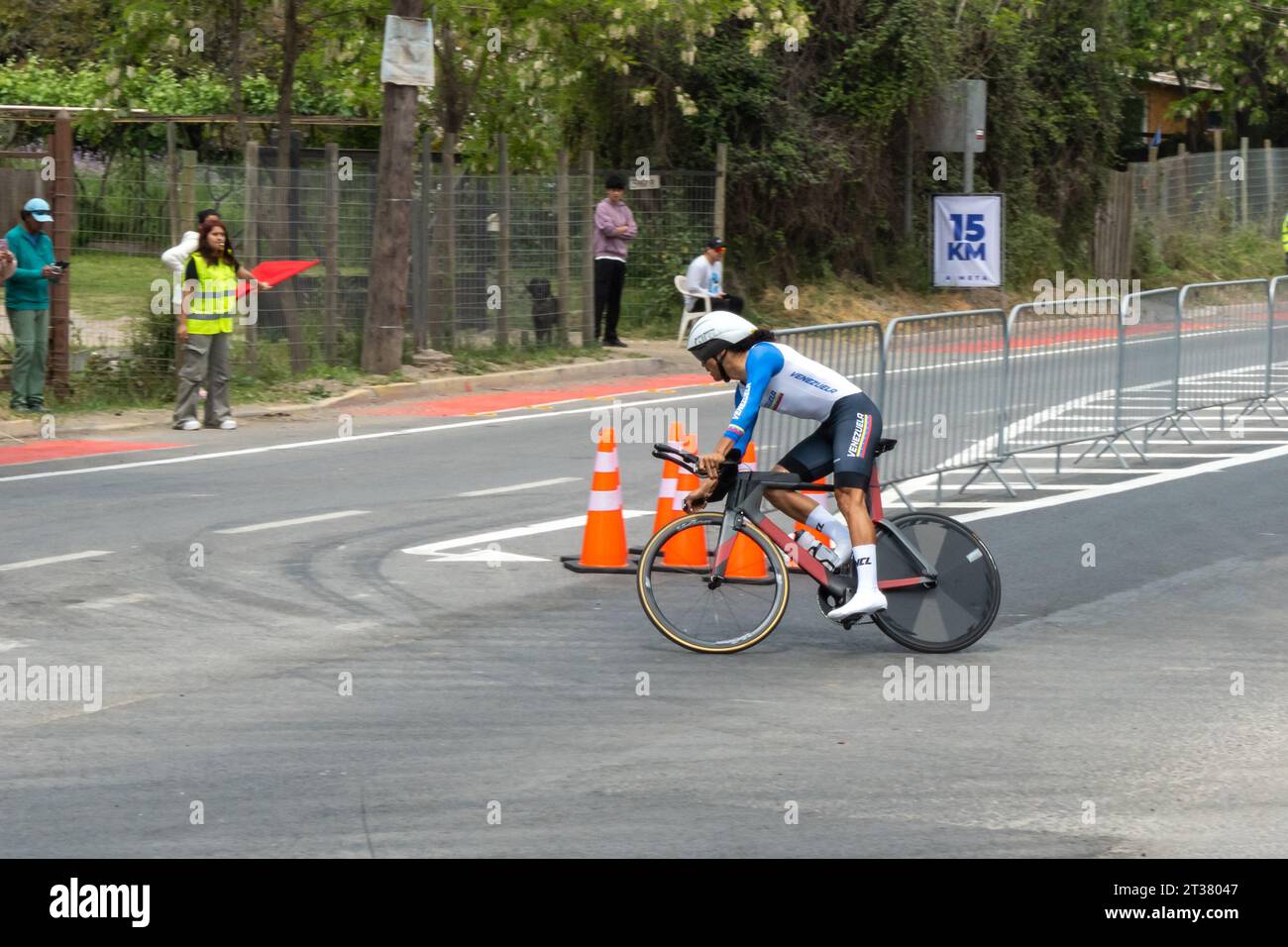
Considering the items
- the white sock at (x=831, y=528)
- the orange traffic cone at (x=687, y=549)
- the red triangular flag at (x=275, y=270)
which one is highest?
the red triangular flag at (x=275, y=270)

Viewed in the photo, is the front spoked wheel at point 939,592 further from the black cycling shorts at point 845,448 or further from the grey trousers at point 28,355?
the grey trousers at point 28,355

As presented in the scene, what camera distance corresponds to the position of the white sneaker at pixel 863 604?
884 cm

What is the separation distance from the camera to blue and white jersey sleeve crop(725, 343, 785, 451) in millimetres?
8805

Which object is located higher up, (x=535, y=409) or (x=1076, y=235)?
(x=1076, y=235)

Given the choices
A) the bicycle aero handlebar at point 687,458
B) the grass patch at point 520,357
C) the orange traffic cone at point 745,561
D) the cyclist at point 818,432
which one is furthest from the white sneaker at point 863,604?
the grass patch at point 520,357

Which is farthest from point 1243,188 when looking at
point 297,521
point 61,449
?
point 297,521

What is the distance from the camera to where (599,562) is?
10922 mm

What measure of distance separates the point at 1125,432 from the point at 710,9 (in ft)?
32.4

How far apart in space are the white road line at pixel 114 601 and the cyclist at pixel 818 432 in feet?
9.83

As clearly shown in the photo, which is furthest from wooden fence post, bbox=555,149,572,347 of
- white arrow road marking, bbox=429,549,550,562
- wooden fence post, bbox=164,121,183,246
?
white arrow road marking, bbox=429,549,550,562

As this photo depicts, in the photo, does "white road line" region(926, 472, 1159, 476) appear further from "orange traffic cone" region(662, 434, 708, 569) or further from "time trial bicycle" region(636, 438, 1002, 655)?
"orange traffic cone" region(662, 434, 708, 569)
